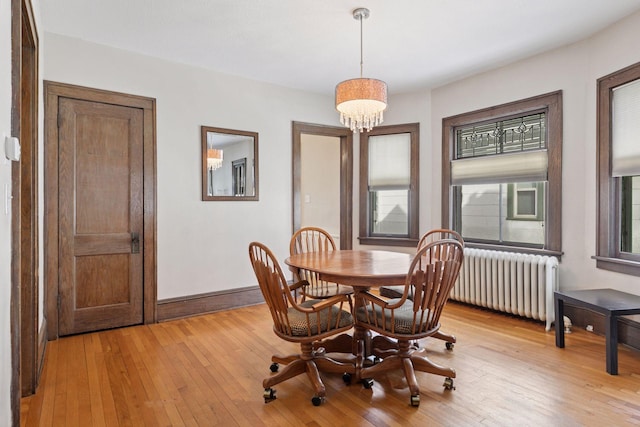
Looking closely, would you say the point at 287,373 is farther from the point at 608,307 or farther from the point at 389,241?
the point at 389,241

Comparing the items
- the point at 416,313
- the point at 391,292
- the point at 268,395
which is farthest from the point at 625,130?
the point at 268,395

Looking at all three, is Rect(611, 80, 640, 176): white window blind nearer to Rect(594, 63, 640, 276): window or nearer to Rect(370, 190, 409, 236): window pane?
Rect(594, 63, 640, 276): window

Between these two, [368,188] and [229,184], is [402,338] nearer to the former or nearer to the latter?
[229,184]

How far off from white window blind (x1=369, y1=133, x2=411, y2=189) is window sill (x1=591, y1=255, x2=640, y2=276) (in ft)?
7.34

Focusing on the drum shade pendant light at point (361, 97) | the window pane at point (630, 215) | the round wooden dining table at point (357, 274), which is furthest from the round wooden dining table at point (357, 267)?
the window pane at point (630, 215)

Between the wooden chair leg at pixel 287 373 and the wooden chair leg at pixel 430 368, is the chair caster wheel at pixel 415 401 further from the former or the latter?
the wooden chair leg at pixel 287 373

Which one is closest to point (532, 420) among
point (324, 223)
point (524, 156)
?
point (524, 156)

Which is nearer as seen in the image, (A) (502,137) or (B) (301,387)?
(B) (301,387)

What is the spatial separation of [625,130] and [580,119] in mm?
442

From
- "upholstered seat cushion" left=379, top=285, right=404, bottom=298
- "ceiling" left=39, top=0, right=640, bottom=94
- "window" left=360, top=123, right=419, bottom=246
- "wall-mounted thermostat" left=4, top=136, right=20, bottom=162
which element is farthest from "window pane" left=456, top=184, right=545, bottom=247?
"wall-mounted thermostat" left=4, top=136, right=20, bottom=162

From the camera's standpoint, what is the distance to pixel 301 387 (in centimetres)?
232

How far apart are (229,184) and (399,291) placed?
2.17m

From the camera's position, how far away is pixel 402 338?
215 cm

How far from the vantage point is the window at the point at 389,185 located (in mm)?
4805
